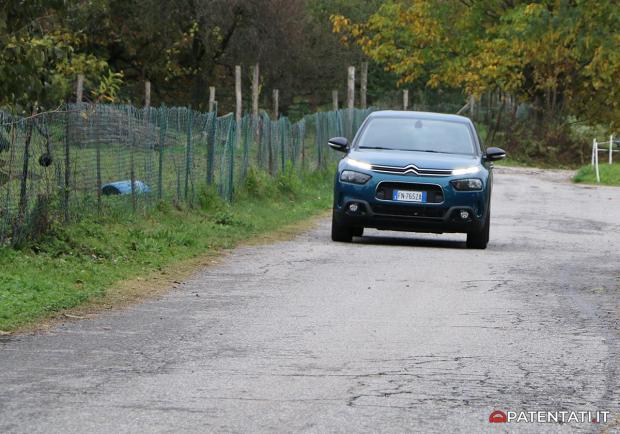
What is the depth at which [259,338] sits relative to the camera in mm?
9766

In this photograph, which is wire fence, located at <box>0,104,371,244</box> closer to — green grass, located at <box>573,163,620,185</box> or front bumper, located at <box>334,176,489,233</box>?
front bumper, located at <box>334,176,489,233</box>

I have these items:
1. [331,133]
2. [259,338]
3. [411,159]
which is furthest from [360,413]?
[331,133]

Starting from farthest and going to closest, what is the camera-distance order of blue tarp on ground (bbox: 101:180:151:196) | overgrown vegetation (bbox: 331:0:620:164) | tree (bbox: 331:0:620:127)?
overgrown vegetation (bbox: 331:0:620:164) → tree (bbox: 331:0:620:127) → blue tarp on ground (bbox: 101:180:151:196)

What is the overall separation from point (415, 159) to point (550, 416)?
1060 centimetres

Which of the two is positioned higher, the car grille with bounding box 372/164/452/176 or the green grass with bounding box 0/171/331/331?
the car grille with bounding box 372/164/452/176

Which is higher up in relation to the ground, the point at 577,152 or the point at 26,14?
the point at 26,14

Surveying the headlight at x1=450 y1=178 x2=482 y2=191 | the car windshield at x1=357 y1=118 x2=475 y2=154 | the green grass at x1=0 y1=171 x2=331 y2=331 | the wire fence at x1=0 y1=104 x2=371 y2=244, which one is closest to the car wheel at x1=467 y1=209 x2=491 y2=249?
the headlight at x1=450 y1=178 x2=482 y2=191

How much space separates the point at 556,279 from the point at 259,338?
5.23 metres

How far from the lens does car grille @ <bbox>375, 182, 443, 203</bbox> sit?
57.2 ft

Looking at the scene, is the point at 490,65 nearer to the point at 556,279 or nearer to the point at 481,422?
the point at 556,279

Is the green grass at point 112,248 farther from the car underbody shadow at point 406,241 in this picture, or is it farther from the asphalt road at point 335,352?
the car underbody shadow at point 406,241

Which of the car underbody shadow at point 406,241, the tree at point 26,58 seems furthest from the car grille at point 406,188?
the tree at point 26,58

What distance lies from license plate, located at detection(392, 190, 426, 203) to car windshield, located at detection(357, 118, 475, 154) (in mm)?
1175

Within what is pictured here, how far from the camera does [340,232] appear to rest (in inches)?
707
